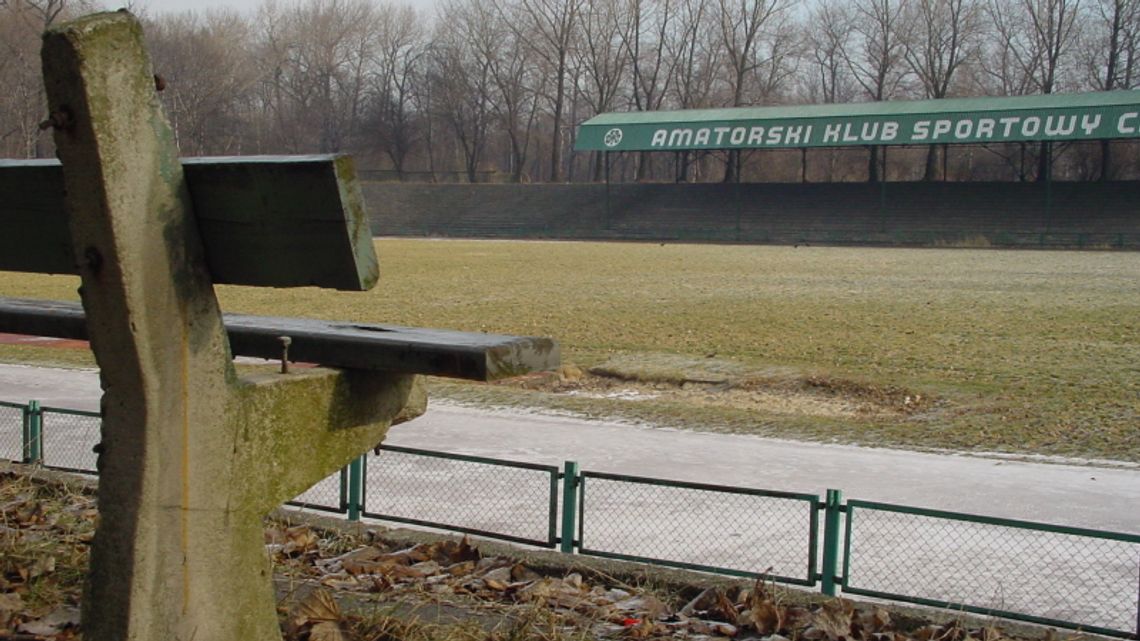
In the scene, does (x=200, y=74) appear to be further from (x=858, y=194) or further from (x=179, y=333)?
(x=179, y=333)

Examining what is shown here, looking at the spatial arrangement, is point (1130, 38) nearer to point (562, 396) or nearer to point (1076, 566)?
point (562, 396)

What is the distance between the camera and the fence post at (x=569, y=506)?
6715 mm

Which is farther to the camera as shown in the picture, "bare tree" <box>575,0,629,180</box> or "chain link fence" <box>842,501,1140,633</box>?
"bare tree" <box>575,0,629,180</box>

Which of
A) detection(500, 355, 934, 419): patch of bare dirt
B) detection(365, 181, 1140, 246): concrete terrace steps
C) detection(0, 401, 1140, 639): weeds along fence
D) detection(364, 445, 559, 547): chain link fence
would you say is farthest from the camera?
detection(365, 181, 1140, 246): concrete terrace steps

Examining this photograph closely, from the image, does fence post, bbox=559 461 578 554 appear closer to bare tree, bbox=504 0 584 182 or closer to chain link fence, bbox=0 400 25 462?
chain link fence, bbox=0 400 25 462

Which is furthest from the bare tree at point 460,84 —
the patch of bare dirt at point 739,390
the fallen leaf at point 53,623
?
the fallen leaf at point 53,623

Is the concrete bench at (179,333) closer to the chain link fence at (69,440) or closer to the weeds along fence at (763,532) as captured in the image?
the weeds along fence at (763,532)

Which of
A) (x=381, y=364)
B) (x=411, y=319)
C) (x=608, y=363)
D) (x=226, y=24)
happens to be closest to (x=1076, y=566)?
(x=381, y=364)

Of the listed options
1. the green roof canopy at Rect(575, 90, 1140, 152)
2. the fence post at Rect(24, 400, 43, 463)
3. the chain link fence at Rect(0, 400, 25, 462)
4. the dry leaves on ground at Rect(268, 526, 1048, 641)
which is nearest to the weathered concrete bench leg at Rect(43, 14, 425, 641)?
the dry leaves on ground at Rect(268, 526, 1048, 641)

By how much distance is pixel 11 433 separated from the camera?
33.4ft

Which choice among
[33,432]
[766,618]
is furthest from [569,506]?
[33,432]

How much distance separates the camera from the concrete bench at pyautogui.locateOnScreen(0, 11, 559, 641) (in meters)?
3.21

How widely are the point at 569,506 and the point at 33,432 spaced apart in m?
4.12

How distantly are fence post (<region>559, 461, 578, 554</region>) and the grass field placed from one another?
5.48 m
